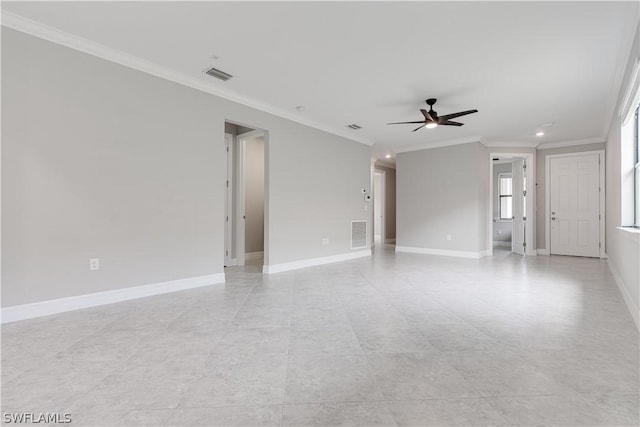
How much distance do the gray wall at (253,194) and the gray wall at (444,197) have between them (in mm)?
3586

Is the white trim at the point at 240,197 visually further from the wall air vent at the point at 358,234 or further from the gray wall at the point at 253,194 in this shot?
the wall air vent at the point at 358,234

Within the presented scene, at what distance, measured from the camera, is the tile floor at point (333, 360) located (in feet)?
4.80

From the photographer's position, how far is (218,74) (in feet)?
12.2

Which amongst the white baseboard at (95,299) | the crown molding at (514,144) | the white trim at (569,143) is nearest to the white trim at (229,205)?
the white baseboard at (95,299)

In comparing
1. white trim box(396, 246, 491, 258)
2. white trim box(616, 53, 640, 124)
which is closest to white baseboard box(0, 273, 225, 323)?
white trim box(616, 53, 640, 124)

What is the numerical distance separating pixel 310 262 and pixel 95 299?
3.26 metres

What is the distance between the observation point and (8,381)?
5.59 ft

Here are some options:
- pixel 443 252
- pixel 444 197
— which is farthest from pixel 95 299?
pixel 444 197

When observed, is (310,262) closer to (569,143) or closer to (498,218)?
(569,143)

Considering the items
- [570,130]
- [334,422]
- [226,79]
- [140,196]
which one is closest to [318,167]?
[226,79]

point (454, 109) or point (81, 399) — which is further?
point (454, 109)

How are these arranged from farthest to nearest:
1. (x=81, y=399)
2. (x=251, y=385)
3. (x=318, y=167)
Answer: (x=318, y=167) < (x=251, y=385) < (x=81, y=399)

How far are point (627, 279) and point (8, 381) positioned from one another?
5408mm

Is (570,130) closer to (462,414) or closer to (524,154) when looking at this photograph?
(524,154)
